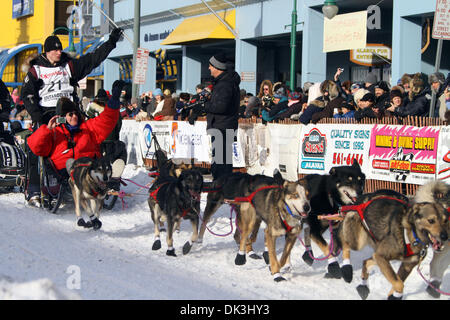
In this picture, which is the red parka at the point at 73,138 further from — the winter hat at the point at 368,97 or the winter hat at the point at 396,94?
the winter hat at the point at 396,94

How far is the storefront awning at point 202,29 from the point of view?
2188 centimetres

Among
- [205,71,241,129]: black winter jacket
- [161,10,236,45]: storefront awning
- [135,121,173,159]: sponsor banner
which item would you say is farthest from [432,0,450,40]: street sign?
[161,10,236,45]: storefront awning

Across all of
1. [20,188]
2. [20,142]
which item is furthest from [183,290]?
[20,142]

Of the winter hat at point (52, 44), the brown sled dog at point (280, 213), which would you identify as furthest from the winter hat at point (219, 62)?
the winter hat at point (52, 44)

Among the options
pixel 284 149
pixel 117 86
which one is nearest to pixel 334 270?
pixel 117 86

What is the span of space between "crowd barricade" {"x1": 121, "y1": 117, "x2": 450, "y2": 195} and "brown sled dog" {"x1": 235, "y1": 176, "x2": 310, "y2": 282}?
248 centimetres

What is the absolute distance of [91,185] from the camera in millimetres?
7949

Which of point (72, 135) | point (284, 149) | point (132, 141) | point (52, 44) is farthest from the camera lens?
point (132, 141)

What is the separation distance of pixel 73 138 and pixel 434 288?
5.46 metres

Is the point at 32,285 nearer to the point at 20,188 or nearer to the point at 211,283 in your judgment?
the point at 211,283

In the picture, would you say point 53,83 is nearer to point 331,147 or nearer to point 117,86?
point 117,86

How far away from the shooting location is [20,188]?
11.5 metres

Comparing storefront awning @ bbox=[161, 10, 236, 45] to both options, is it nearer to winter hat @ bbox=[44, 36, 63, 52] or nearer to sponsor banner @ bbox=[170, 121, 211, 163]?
sponsor banner @ bbox=[170, 121, 211, 163]

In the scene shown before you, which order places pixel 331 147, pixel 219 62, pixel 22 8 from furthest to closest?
pixel 22 8, pixel 331 147, pixel 219 62
